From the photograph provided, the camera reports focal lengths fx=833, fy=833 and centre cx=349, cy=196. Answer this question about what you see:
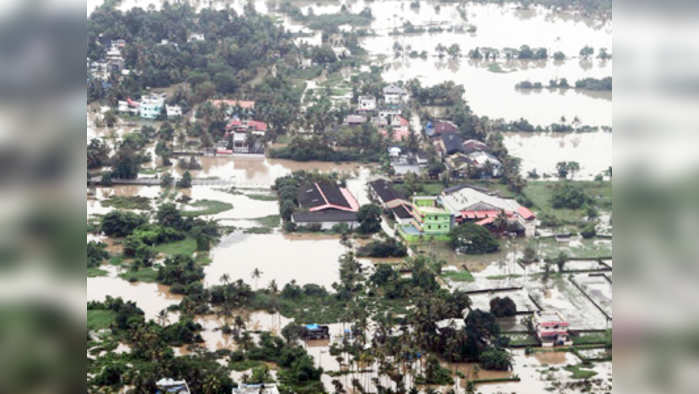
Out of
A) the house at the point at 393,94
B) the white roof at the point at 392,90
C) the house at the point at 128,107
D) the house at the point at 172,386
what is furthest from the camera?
the white roof at the point at 392,90

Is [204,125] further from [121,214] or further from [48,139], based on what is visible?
[48,139]

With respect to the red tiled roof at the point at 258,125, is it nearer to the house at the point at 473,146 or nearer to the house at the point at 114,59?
the house at the point at 473,146

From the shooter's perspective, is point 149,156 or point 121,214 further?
point 149,156

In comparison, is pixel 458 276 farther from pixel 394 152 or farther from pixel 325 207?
pixel 394 152

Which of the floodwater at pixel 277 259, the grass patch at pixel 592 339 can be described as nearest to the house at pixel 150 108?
the floodwater at pixel 277 259

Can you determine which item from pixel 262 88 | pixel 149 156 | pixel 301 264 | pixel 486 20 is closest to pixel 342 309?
pixel 301 264
